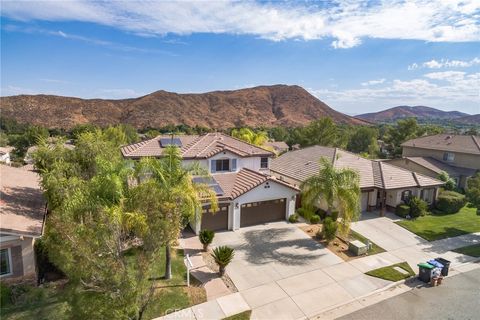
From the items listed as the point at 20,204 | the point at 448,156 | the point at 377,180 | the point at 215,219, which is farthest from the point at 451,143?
the point at 20,204

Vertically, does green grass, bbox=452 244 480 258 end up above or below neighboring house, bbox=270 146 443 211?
below

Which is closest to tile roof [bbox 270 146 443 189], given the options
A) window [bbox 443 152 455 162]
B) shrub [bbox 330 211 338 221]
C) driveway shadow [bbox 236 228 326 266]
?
shrub [bbox 330 211 338 221]

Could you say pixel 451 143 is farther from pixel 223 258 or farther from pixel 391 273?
pixel 223 258

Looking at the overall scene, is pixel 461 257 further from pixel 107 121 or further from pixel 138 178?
pixel 107 121

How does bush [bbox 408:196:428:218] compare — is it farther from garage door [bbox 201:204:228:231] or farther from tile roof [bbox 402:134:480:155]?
tile roof [bbox 402:134:480:155]

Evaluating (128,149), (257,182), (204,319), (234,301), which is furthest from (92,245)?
(128,149)

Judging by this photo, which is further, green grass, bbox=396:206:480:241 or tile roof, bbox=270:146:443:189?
tile roof, bbox=270:146:443:189
